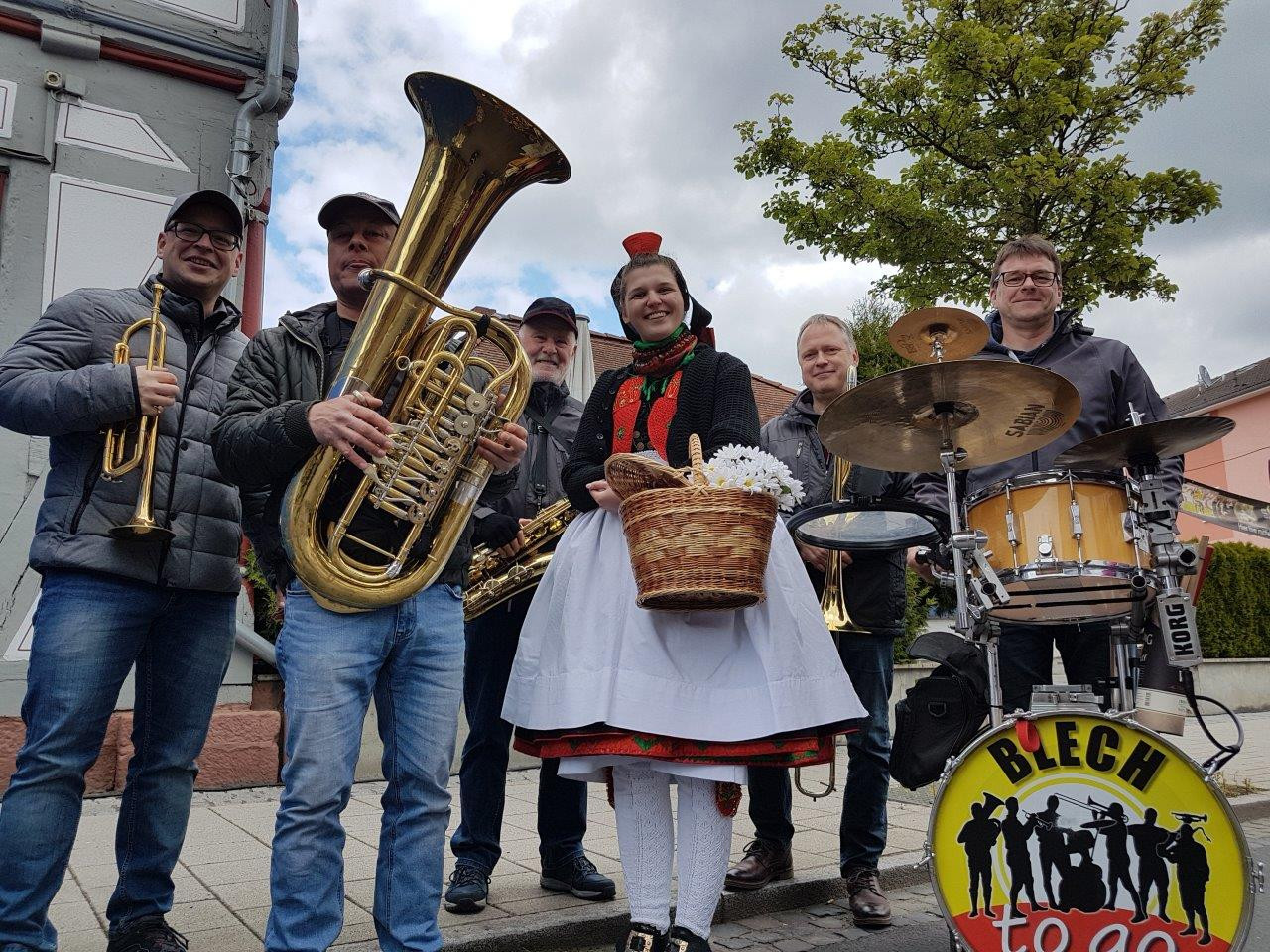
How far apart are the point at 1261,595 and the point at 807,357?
42.5ft

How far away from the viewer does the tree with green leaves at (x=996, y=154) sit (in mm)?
11383

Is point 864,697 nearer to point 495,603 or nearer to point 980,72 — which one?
point 495,603

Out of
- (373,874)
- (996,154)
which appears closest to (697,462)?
(373,874)

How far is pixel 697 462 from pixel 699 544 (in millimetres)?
316

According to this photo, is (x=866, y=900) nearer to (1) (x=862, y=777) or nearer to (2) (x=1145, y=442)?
(1) (x=862, y=777)

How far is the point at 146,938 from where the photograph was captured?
9.18ft

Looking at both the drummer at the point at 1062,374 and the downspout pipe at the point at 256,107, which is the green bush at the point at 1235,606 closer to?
the drummer at the point at 1062,374

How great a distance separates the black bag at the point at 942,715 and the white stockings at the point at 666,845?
0.64 metres

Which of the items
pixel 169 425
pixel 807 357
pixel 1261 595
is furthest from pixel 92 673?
pixel 1261 595

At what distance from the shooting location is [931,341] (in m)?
3.16

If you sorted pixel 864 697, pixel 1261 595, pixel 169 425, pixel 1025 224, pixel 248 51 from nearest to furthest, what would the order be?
pixel 169 425
pixel 864 697
pixel 248 51
pixel 1025 224
pixel 1261 595

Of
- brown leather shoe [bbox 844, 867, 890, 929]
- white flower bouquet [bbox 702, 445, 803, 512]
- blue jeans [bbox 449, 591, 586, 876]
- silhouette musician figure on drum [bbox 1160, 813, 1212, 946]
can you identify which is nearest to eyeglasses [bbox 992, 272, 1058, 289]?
white flower bouquet [bbox 702, 445, 803, 512]

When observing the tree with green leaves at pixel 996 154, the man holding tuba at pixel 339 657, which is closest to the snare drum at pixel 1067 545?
the man holding tuba at pixel 339 657

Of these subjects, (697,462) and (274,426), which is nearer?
(274,426)
